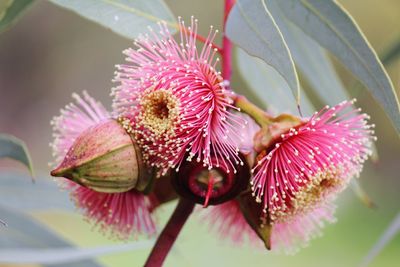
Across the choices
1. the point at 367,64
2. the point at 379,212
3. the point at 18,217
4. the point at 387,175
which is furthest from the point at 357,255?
the point at 367,64

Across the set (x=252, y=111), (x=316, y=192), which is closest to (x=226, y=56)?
(x=252, y=111)

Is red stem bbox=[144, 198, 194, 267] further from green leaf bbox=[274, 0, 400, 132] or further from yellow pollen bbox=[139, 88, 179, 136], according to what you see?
green leaf bbox=[274, 0, 400, 132]

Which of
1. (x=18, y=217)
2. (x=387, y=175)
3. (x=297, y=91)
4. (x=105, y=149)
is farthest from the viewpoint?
(x=387, y=175)

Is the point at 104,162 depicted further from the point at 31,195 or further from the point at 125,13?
the point at 31,195

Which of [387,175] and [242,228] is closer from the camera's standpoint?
[242,228]

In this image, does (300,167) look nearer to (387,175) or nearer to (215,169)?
(215,169)

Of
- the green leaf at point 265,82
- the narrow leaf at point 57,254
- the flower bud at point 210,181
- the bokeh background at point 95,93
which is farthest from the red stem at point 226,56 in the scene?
the bokeh background at point 95,93

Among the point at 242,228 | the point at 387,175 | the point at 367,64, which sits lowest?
the point at 387,175
